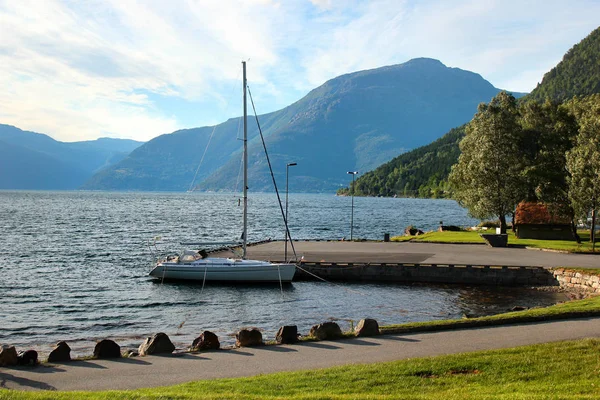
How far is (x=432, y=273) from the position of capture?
117ft

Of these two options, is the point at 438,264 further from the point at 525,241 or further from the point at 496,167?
the point at 496,167

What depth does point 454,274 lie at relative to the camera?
1385 inches

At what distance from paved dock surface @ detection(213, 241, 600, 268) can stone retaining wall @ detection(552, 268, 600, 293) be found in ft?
5.56

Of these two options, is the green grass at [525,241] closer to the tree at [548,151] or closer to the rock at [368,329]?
the tree at [548,151]

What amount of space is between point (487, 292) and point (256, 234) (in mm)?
50426

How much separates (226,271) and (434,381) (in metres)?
26.5

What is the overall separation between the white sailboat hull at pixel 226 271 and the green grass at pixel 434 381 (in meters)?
23.3

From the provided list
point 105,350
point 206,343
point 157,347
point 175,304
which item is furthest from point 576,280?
point 105,350

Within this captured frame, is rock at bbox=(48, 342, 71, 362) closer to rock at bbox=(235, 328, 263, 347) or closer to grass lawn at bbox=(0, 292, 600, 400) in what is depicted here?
grass lawn at bbox=(0, 292, 600, 400)

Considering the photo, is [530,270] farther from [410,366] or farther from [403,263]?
[410,366]

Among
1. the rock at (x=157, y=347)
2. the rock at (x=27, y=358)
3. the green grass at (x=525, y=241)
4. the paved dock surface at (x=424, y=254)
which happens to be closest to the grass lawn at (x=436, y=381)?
the rock at (x=27, y=358)

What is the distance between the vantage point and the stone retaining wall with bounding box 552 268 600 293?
2947cm

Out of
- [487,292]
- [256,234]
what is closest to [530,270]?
[487,292]

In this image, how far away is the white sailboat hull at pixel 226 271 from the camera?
118 ft
